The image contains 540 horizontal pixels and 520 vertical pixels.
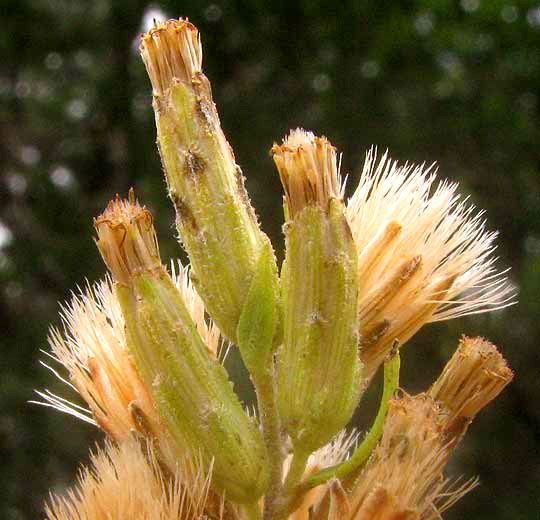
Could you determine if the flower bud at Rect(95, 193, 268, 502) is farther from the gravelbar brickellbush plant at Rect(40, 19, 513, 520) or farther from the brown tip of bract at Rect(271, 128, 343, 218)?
the brown tip of bract at Rect(271, 128, 343, 218)

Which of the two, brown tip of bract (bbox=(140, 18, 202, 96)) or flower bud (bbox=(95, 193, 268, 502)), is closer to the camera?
flower bud (bbox=(95, 193, 268, 502))

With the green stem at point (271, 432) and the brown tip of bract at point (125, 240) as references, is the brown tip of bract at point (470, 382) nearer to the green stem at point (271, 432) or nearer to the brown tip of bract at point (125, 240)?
the green stem at point (271, 432)

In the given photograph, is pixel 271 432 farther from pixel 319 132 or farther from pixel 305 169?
pixel 319 132

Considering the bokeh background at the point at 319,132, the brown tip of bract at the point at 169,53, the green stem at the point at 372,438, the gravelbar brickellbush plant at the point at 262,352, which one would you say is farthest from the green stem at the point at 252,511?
the bokeh background at the point at 319,132

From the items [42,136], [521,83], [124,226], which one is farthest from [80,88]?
[124,226]

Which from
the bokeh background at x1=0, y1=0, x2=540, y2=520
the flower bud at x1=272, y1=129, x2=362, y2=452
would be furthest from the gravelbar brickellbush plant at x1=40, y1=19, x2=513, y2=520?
the bokeh background at x1=0, y1=0, x2=540, y2=520

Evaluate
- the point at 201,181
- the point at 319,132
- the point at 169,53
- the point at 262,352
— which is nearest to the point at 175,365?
the point at 262,352

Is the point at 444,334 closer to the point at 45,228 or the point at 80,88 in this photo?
the point at 45,228
